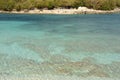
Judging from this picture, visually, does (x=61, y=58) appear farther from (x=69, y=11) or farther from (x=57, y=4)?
(x=57, y=4)

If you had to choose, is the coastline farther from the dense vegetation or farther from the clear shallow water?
the clear shallow water

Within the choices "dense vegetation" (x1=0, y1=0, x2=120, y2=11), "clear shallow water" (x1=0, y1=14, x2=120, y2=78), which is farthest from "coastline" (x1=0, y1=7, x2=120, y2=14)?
"clear shallow water" (x1=0, y1=14, x2=120, y2=78)

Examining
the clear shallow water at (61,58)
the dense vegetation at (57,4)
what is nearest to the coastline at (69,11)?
the dense vegetation at (57,4)

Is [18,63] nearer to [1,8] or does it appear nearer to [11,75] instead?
[11,75]

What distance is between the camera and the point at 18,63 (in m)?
19.5

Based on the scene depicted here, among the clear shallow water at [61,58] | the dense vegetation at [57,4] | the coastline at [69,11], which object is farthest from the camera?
the dense vegetation at [57,4]

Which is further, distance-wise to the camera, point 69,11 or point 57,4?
point 57,4

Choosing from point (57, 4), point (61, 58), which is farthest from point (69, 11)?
point (61, 58)

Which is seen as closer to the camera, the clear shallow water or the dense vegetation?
the clear shallow water

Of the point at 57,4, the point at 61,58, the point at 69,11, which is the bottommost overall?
the point at 69,11

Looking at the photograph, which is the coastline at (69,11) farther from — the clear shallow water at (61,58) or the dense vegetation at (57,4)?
the clear shallow water at (61,58)

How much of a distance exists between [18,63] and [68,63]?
3346 millimetres

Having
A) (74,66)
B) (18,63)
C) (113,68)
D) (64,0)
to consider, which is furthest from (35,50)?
(64,0)

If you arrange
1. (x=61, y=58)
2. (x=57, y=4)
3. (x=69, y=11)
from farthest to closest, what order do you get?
1. (x=57, y=4)
2. (x=69, y=11)
3. (x=61, y=58)
